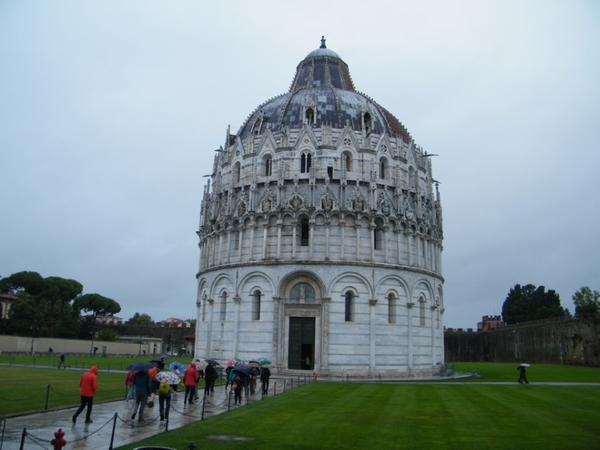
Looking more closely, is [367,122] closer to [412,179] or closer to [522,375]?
[412,179]

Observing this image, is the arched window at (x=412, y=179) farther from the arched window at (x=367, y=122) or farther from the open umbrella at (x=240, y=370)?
the open umbrella at (x=240, y=370)

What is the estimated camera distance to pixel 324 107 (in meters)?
52.5

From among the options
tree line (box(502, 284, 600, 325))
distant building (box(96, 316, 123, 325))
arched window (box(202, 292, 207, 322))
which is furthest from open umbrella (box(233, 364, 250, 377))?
distant building (box(96, 316, 123, 325))

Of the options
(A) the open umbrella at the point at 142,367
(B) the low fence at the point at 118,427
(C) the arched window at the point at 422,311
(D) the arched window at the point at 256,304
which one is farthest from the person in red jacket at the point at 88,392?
(C) the arched window at the point at 422,311

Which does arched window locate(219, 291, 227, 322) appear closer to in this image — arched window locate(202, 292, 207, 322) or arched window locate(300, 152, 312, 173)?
arched window locate(202, 292, 207, 322)

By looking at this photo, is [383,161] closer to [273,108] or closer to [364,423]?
[273,108]

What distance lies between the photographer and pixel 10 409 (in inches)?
804

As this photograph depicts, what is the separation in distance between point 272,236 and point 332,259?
5.73 metres

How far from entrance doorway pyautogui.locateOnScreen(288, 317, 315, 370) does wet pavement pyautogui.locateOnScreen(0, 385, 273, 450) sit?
2018cm

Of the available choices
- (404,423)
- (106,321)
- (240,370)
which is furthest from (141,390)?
(106,321)

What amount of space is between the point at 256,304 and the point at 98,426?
95.2ft

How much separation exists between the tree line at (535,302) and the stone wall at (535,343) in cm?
1328

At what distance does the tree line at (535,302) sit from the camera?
98438mm

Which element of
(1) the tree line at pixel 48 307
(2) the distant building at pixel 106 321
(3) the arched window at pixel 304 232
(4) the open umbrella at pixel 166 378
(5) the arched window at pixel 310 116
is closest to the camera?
(4) the open umbrella at pixel 166 378
